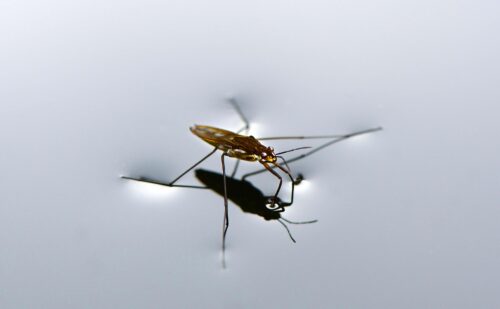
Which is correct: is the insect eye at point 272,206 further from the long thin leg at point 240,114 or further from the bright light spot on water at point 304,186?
the long thin leg at point 240,114

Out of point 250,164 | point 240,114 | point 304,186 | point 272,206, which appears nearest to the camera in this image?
point 272,206

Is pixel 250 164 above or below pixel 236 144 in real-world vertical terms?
below

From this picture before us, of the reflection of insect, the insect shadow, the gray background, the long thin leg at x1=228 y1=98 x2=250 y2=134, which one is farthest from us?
the long thin leg at x1=228 y1=98 x2=250 y2=134

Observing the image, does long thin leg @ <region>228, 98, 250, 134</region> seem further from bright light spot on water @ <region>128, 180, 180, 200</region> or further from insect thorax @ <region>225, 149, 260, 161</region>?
bright light spot on water @ <region>128, 180, 180, 200</region>

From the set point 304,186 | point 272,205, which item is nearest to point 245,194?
point 272,205

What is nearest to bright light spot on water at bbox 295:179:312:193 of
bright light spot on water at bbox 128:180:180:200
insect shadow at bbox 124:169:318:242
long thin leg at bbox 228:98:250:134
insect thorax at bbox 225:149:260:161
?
insect shadow at bbox 124:169:318:242

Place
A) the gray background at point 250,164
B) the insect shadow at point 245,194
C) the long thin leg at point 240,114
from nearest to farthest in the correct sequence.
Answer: the gray background at point 250,164, the insect shadow at point 245,194, the long thin leg at point 240,114

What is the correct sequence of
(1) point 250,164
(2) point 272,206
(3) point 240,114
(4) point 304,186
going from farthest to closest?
(3) point 240,114, (1) point 250,164, (4) point 304,186, (2) point 272,206

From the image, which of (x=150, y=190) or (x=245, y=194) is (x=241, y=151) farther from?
(x=150, y=190)

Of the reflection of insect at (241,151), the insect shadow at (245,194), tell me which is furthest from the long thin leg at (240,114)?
the insect shadow at (245,194)
